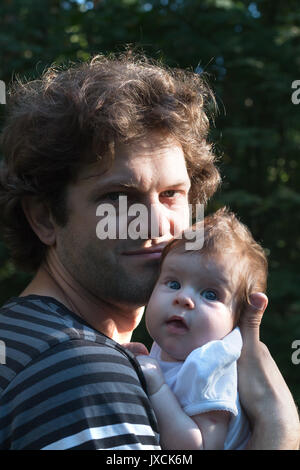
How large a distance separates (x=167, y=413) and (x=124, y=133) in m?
1.00

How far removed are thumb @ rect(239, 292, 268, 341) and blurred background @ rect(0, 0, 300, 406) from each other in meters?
4.46

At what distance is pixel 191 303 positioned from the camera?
2035mm

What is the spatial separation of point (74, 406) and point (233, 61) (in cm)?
608

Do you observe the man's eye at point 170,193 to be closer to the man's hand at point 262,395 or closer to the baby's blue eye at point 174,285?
the baby's blue eye at point 174,285

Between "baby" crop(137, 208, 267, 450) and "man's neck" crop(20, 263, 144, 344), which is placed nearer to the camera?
"baby" crop(137, 208, 267, 450)

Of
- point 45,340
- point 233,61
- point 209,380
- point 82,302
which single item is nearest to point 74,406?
point 45,340

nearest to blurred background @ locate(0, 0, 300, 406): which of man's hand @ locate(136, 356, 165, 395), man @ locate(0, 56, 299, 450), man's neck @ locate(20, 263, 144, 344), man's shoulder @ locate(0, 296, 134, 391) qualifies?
man @ locate(0, 56, 299, 450)

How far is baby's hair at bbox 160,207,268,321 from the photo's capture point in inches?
84.3

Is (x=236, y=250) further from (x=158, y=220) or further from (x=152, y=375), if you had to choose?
(x=152, y=375)

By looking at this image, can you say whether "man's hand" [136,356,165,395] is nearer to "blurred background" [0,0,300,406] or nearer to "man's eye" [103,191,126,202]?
"man's eye" [103,191,126,202]

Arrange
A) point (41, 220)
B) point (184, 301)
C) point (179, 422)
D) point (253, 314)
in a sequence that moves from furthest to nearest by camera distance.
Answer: point (41, 220), point (253, 314), point (184, 301), point (179, 422)

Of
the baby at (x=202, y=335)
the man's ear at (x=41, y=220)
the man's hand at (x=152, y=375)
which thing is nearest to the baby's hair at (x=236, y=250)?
the baby at (x=202, y=335)

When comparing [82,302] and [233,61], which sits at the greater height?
[233,61]

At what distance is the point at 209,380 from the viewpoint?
1894 millimetres
